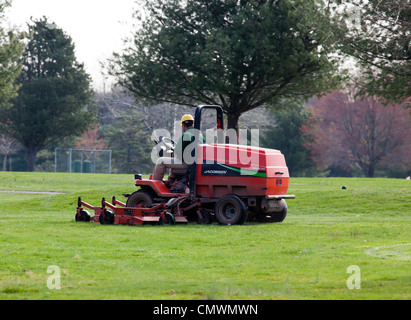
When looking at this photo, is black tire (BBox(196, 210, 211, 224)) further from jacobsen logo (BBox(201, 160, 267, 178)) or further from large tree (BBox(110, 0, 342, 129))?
large tree (BBox(110, 0, 342, 129))

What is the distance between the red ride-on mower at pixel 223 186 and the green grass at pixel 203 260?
1.72 feet

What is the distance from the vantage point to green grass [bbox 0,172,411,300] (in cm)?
731

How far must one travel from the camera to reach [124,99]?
64.5 m

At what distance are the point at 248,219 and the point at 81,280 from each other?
853cm

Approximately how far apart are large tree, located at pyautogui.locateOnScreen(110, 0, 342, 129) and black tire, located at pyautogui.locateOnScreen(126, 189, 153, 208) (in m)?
12.6

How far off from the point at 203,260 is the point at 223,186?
18.8 ft

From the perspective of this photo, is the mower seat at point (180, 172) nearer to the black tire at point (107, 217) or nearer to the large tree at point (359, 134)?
the black tire at point (107, 217)

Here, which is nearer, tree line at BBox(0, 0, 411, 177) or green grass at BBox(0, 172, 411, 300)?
green grass at BBox(0, 172, 411, 300)

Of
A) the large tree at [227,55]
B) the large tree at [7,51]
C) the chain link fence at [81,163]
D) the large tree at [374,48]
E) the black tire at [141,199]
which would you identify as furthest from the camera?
the chain link fence at [81,163]

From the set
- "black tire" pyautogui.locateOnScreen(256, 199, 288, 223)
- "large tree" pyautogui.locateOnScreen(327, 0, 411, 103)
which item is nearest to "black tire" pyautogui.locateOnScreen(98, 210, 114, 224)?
"black tire" pyautogui.locateOnScreen(256, 199, 288, 223)

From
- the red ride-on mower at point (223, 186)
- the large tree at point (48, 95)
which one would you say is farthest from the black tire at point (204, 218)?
the large tree at point (48, 95)

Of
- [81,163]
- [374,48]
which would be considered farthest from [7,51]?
[374,48]

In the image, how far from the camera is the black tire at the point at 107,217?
1515cm
